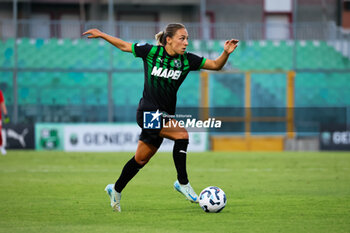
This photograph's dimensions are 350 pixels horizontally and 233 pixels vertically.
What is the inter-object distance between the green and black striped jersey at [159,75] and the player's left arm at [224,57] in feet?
1.12

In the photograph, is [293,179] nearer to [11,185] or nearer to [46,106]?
[11,185]

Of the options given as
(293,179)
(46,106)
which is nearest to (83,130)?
(46,106)

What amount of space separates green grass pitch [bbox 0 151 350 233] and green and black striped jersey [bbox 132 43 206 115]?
1.34m

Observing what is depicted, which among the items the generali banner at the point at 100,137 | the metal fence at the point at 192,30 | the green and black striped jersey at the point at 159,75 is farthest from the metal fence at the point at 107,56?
the green and black striped jersey at the point at 159,75

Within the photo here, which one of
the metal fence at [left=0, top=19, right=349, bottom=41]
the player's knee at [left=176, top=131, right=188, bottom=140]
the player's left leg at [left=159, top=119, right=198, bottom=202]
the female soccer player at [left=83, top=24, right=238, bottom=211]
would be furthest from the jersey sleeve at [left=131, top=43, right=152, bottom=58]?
the metal fence at [left=0, top=19, right=349, bottom=41]

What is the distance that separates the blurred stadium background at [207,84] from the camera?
2475 cm

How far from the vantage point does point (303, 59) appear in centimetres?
2867

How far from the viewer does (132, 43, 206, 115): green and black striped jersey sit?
875 cm

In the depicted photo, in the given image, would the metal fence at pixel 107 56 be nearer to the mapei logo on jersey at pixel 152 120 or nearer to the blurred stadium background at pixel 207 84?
the blurred stadium background at pixel 207 84

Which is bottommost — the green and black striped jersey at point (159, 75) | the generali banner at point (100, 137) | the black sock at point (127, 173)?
the generali banner at point (100, 137)

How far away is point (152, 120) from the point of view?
8.59m

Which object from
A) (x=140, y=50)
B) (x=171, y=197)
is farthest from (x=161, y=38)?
(x=171, y=197)

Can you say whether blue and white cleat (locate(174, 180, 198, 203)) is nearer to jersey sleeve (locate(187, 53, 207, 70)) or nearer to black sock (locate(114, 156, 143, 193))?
black sock (locate(114, 156, 143, 193))

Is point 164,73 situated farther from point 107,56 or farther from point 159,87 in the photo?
point 107,56
